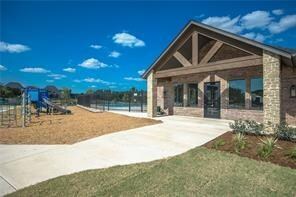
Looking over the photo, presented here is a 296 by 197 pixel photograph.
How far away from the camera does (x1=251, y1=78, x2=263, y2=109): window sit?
10.9 m

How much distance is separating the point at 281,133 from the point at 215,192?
15.7ft

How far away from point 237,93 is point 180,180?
9467 mm

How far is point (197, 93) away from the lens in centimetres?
1385

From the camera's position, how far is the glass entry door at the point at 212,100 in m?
12.7

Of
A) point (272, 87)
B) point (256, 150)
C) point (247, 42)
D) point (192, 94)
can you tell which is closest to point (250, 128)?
point (272, 87)

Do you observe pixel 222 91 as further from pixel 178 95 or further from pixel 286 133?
pixel 286 133

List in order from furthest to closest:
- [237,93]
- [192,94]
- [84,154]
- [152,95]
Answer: [192,94], [152,95], [237,93], [84,154]

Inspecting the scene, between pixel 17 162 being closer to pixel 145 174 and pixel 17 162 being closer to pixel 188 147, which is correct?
pixel 145 174

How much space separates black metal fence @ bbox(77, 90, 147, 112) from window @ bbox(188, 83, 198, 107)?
6069mm

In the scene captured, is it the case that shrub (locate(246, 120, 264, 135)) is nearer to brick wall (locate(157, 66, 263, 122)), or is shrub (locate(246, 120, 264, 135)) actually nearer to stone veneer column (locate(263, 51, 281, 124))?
stone veneer column (locate(263, 51, 281, 124))

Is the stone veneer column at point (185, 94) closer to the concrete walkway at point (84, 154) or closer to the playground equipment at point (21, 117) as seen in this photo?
the concrete walkway at point (84, 154)

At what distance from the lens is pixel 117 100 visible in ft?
85.0

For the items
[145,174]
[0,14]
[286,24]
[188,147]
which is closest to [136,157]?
[145,174]

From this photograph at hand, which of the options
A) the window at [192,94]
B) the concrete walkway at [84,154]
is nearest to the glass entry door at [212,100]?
the window at [192,94]
